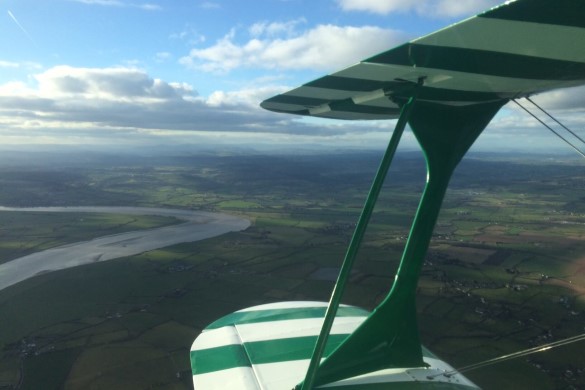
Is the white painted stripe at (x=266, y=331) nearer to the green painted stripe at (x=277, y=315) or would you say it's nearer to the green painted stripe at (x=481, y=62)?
the green painted stripe at (x=277, y=315)


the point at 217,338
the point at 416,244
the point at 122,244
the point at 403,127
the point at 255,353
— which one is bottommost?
the point at 122,244

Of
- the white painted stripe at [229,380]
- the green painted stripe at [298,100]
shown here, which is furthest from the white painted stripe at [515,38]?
the white painted stripe at [229,380]

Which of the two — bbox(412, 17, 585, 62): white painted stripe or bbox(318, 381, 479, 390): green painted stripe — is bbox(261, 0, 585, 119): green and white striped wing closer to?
bbox(412, 17, 585, 62): white painted stripe

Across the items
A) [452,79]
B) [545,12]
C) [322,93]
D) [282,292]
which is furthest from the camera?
[282,292]

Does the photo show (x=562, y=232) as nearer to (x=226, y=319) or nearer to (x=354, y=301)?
(x=354, y=301)

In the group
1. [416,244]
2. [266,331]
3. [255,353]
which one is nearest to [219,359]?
[255,353]

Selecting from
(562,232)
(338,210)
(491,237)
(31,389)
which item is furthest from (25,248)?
(562,232)

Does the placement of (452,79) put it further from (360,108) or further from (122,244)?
(122,244)
